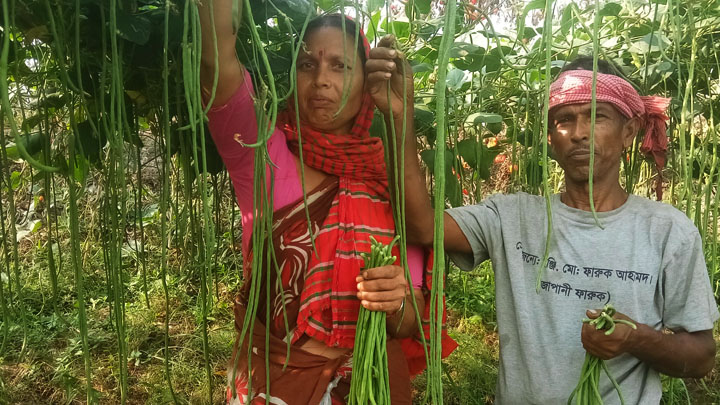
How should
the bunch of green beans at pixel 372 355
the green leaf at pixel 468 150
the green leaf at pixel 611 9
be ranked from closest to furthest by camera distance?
the bunch of green beans at pixel 372 355 < the green leaf at pixel 611 9 < the green leaf at pixel 468 150

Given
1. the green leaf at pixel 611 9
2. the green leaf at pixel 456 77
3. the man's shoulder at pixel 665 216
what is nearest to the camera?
the man's shoulder at pixel 665 216

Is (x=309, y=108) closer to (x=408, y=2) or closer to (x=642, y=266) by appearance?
(x=408, y=2)

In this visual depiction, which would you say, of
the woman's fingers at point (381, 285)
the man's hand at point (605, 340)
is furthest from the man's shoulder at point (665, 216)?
the woman's fingers at point (381, 285)

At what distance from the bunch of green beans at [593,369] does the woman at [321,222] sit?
0.30 meters

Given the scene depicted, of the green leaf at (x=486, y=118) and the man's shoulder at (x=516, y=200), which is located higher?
the green leaf at (x=486, y=118)

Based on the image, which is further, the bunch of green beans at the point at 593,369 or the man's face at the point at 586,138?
Answer: the man's face at the point at 586,138

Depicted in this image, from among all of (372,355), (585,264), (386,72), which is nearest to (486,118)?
(585,264)

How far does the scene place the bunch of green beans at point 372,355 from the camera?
2.80 ft

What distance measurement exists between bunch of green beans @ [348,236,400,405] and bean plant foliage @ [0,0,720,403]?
0.23 m

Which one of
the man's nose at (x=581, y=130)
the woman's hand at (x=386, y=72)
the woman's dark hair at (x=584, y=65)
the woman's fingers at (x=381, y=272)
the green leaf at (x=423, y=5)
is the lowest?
the woman's fingers at (x=381, y=272)

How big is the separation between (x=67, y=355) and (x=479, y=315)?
5.55ft

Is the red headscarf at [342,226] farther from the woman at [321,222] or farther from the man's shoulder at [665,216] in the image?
the man's shoulder at [665,216]

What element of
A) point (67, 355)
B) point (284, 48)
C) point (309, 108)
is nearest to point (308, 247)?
point (309, 108)

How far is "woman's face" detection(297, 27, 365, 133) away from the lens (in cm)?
97
